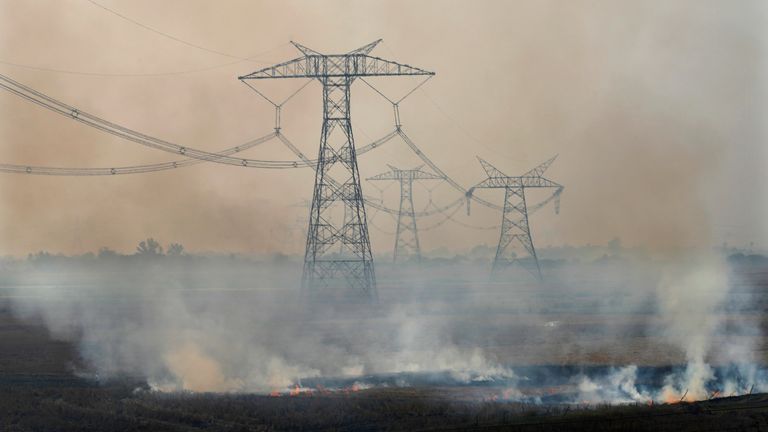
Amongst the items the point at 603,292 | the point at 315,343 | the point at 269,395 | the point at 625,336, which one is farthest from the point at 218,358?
the point at 603,292

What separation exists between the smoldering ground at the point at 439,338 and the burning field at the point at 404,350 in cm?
23

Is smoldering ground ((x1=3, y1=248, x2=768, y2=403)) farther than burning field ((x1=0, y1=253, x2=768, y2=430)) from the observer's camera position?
Yes

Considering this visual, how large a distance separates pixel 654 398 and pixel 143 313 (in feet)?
200

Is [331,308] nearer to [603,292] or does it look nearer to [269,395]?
[269,395]

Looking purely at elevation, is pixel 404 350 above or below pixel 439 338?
below

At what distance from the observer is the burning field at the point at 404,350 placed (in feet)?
175

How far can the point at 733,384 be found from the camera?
59812 mm

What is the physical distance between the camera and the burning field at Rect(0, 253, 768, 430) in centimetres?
5347

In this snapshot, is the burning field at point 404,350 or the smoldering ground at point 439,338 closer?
the burning field at point 404,350

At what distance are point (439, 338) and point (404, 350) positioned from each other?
7.36m

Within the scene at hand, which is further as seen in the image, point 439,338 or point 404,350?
point 439,338

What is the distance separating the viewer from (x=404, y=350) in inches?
2837

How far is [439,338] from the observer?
258 ft

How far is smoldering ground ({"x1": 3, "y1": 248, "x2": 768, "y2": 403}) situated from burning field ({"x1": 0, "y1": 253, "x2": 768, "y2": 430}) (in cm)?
23
